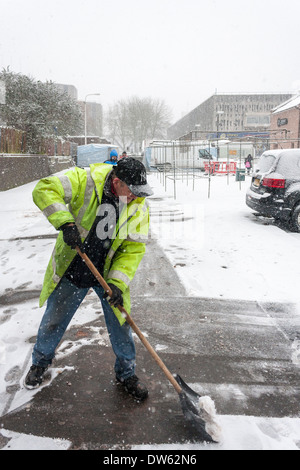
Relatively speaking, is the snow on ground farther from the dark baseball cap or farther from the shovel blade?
the dark baseball cap

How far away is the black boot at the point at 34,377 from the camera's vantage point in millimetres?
2504

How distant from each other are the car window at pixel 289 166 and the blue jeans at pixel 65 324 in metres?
6.13

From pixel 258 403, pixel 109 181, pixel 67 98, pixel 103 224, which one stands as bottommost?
pixel 258 403

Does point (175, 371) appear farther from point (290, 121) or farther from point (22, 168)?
point (290, 121)

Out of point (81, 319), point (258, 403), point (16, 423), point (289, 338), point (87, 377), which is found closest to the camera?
point (16, 423)

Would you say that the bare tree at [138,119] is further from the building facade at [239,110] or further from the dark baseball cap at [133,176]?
the dark baseball cap at [133,176]

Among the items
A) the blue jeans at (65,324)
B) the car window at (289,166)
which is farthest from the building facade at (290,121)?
the blue jeans at (65,324)

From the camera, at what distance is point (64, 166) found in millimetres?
27891

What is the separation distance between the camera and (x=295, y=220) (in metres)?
7.53

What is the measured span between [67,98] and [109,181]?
32779 mm

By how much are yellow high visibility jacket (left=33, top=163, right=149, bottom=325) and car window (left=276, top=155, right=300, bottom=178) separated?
19.3ft

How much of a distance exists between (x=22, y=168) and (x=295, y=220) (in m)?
12.7
